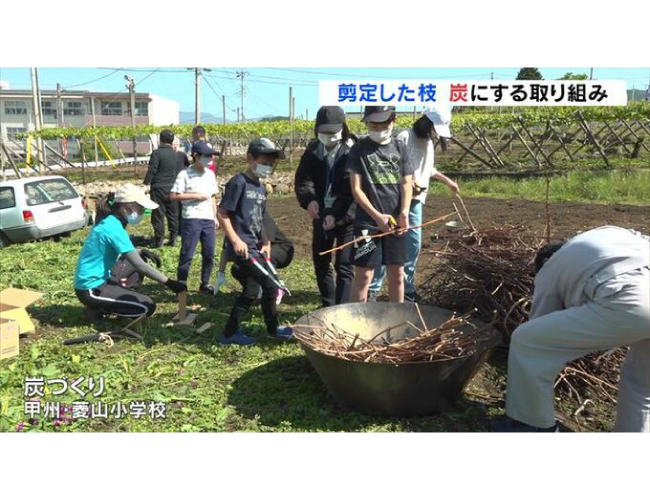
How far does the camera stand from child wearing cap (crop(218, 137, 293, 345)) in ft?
13.5

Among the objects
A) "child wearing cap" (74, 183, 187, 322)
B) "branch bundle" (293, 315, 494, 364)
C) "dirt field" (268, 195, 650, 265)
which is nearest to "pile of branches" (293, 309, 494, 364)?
"branch bundle" (293, 315, 494, 364)

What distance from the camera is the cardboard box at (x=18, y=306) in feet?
15.0

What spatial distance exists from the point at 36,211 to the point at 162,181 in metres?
2.98

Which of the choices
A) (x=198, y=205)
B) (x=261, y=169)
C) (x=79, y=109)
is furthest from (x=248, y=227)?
(x=79, y=109)

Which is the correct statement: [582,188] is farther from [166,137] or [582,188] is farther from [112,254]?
[112,254]

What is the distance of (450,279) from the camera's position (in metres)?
4.67

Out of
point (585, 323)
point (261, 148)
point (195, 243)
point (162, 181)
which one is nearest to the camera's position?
point (585, 323)

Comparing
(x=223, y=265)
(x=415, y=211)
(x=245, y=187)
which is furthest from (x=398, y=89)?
(x=223, y=265)

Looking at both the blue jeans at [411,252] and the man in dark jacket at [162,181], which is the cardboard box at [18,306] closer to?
the blue jeans at [411,252]

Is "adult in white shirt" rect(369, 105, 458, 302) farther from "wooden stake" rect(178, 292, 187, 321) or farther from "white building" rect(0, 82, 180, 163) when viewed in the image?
"white building" rect(0, 82, 180, 163)

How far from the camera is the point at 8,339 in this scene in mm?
4137

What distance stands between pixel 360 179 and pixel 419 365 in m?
1.55

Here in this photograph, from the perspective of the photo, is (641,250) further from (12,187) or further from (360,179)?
(12,187)

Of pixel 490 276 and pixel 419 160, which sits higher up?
pixel 419 160
